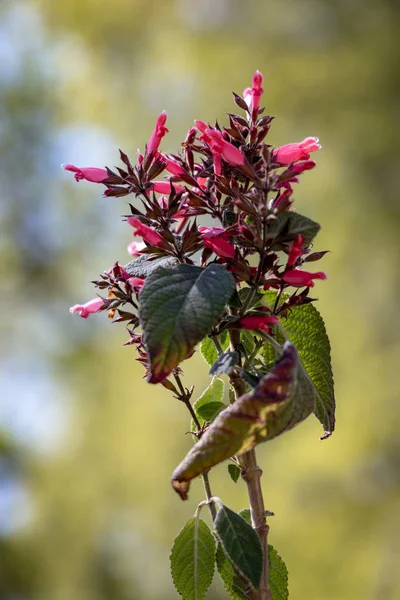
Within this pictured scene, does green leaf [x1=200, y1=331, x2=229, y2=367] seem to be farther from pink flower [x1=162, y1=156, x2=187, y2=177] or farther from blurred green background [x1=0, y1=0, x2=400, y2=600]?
blurred green background [x1=0, y1=0, x2=400, y2=600]

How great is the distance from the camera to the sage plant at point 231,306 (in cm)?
35

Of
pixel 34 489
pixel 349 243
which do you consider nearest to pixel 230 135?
pixel 349 243

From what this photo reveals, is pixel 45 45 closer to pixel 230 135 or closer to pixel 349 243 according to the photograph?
pixel 349 243

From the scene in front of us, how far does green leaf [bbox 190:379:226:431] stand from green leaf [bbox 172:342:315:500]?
0.13m

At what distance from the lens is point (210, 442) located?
0.34 metres

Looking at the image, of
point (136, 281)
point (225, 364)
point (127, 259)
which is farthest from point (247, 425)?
point (127, 259)

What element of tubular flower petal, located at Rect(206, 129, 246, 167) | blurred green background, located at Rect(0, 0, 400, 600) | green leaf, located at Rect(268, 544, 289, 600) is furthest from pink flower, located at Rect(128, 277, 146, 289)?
blurred green background, located at Rect(0, 0, 400, 600)

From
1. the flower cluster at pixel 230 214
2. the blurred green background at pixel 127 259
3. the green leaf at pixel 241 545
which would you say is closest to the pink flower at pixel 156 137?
the flower cluster at pixel 230 214

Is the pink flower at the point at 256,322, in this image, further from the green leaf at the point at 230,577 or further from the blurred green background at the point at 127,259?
the blurred green background at the point at 127,259

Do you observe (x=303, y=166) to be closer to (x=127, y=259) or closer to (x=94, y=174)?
(x=94, y=174)

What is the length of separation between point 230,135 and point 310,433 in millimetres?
2050

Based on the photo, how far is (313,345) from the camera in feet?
1.54

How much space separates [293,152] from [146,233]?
115 millimetres

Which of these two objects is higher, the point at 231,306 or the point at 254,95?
the point at 254,95
